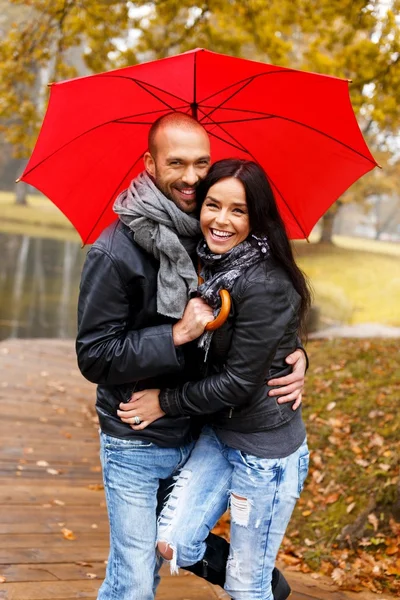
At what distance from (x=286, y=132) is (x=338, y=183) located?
355 mm

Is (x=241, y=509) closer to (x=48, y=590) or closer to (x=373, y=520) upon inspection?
(x=48, y=590)

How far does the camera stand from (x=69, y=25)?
28.1 ft

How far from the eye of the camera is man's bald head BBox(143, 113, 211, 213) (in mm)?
2543

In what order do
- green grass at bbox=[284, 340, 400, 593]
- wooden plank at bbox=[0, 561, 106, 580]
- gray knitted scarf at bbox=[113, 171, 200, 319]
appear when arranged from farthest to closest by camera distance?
1. green grass at bbox=[284, 340, 400, 593]
2. wooden plank at bbox=[0, 561, 106, 580]
3. gray knitted scarf at bbox=[113, 171, 200, 319]

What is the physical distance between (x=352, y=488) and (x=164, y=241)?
3206mm

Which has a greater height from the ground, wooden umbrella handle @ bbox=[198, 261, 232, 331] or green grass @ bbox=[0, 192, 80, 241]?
wooden umbrella handle @ bbox=[198, 261, 232, 331]

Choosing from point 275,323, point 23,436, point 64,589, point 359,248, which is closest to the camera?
point 275,323

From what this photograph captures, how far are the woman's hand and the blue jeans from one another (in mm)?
84

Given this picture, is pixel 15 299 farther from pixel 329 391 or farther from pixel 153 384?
pixel 153 384

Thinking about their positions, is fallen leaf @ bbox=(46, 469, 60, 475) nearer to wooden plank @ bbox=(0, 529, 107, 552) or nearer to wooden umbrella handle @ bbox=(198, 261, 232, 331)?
wooden plank @ bbox=(0, 529, 107, 552)

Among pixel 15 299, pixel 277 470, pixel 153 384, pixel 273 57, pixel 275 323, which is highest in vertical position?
pixel 273 57

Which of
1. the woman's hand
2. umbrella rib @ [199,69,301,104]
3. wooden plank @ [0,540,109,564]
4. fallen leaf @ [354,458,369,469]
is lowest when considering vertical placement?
wooden plank @ [0,540,109,564]

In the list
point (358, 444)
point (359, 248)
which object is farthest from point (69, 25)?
point (359, 248)

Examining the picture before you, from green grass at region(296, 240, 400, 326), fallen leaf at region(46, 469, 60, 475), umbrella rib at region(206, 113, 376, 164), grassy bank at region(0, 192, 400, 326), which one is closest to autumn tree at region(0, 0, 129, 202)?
fallen leaf at region(46, 469, 60, 475)
